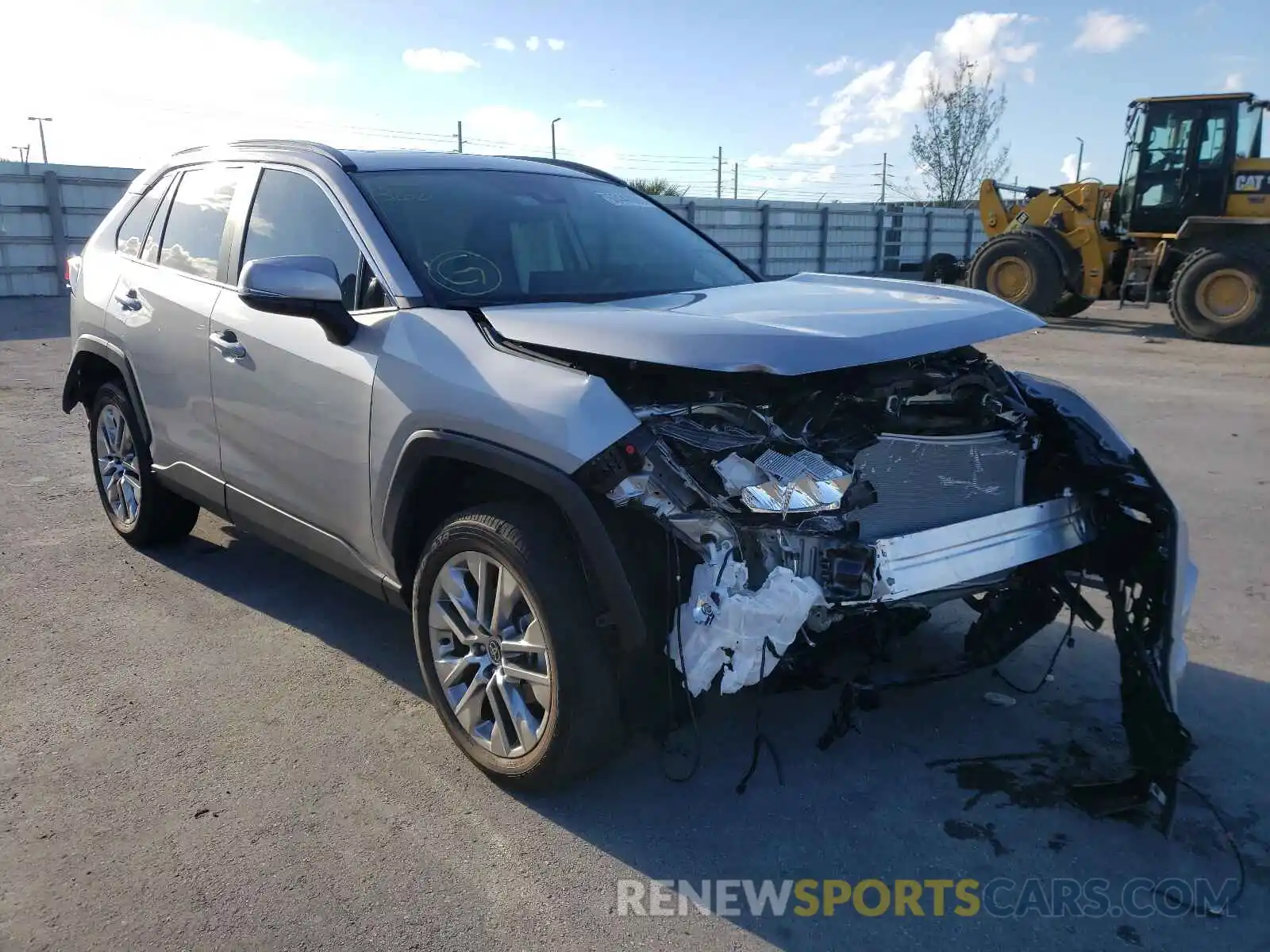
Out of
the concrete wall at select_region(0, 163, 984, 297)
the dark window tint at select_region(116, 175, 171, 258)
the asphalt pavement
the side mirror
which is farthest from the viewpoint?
the concrete wall at select_region(0, 163, 984, 297)

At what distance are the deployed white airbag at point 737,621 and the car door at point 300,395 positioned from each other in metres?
1.31

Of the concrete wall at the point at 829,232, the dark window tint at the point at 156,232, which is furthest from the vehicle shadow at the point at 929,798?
the concrete wall at the point at 829,232

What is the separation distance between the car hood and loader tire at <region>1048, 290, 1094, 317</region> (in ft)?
47.4

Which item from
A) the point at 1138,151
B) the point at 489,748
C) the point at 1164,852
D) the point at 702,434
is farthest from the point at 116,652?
the point at 1138,151

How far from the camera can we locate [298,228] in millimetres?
3924

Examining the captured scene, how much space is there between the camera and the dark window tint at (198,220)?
4.38 metres

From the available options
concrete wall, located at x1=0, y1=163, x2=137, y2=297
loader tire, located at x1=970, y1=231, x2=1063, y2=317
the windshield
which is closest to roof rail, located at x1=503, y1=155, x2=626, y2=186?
the windshield

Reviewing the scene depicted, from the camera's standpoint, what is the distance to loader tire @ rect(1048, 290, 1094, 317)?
1672cm

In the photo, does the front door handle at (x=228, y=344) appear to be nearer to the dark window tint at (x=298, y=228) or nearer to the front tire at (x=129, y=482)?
the dark window tint at (x=298, y=228)

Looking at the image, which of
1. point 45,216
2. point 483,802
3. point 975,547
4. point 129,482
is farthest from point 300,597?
point 45,216

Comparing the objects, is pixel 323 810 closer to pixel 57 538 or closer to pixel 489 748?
pixel 489 748

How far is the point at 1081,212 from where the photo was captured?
1578 cm

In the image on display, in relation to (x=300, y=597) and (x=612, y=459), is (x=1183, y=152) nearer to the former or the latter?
(x=300, y=597)

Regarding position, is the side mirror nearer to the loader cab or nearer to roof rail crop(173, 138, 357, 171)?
roof rail crop(173, 138, 357, 171)
